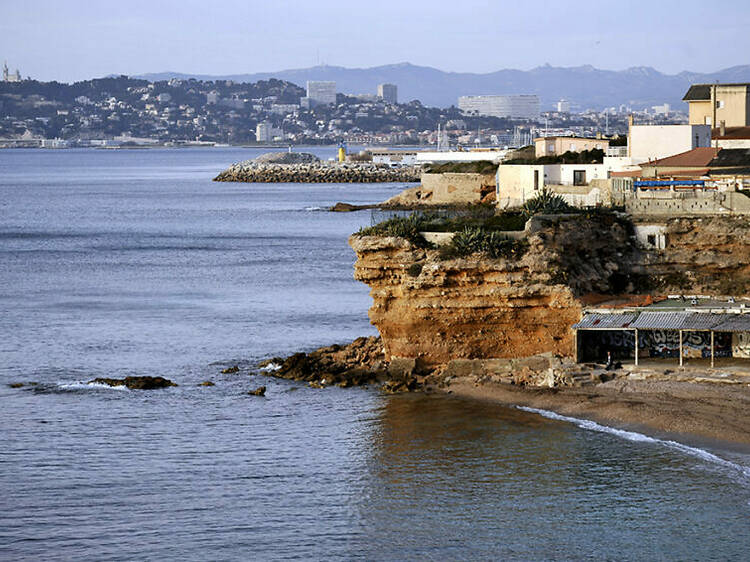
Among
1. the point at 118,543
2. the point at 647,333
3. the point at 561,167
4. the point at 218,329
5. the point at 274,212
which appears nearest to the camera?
the point at 118,543

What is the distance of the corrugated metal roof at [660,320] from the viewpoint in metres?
27.5

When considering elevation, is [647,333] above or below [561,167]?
below

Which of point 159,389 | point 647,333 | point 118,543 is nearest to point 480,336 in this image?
point 647,333

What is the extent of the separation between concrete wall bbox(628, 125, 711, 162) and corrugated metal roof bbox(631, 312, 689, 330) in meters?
17.5

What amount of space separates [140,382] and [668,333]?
1198cm

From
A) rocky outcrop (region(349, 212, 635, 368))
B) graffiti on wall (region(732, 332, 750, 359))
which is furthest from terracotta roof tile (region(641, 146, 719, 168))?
graffiti on wall (region(732, 332, 750, 359))

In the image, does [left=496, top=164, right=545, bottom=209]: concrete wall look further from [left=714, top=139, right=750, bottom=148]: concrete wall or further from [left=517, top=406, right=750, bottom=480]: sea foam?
[left=517, top=406, right=750, bottom=480]: sea foam

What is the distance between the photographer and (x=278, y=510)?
20812 millimetres

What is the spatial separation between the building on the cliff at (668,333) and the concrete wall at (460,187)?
29.8 meters

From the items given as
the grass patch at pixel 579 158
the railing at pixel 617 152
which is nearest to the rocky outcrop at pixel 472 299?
the grass patch at pixel 579 158

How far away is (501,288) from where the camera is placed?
2903 centimetres

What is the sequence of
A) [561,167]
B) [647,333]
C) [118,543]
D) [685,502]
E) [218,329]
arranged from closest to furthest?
[118,543]
[685,502]
[647,333]
[218,329]
[561,167]

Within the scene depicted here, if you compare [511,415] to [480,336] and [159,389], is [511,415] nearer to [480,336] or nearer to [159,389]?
[480,336]

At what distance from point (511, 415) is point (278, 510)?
6838mm
